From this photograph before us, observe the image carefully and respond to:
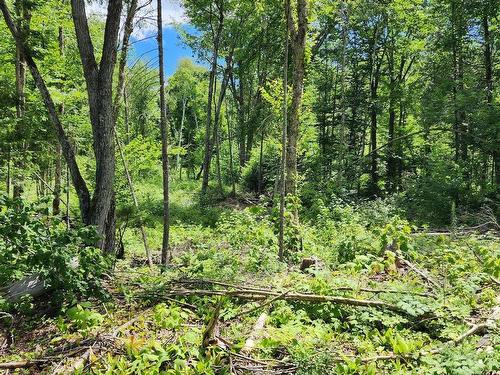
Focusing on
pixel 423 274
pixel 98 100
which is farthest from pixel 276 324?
pixel 98 100

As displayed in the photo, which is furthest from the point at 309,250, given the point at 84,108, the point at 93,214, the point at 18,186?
the point at 84,108

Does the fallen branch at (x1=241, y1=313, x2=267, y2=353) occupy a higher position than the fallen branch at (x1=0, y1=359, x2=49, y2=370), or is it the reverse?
the fallen branch at (x1=241, y1=313, x2=267, y2=353)

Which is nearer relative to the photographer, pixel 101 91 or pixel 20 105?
pixel 101 91

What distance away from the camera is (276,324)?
4.32m

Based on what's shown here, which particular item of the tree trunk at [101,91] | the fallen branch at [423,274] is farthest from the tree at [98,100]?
the fallen branch at [423,274]

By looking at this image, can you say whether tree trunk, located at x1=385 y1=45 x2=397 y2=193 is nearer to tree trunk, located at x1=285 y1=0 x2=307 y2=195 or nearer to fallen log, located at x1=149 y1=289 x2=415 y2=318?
tree trunk, located at x1=285 y1=0 x2=307 y2=195

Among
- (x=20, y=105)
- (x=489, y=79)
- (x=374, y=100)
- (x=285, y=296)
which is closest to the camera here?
(x=285, y=296)

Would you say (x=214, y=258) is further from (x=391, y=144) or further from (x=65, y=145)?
(x=391, y=144)

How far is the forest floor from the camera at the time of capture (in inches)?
136

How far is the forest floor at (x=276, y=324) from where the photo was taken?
3457mm

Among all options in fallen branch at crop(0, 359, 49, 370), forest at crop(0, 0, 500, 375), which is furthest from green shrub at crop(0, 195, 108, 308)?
fallen branch at crop(0, 359, 49, 370)

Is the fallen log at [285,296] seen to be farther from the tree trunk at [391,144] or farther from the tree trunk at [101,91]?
the tree trunk at [391,144]

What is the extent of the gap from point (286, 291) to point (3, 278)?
3409mm

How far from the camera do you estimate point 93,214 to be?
5.83 metres
